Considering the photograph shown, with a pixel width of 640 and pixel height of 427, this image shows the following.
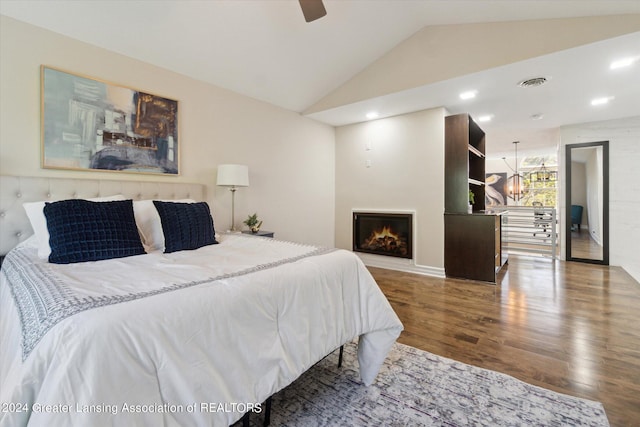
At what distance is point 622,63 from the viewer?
9.32ft

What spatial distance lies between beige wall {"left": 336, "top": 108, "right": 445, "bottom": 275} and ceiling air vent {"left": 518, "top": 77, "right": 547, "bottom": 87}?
1.00 m

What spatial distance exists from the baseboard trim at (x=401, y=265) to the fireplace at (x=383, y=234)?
0.09 metres

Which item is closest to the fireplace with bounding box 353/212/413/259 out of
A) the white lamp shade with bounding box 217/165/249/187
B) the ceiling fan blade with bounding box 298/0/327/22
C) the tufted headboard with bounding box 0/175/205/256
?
the white lamp shade with bounding box 217/165/249/187

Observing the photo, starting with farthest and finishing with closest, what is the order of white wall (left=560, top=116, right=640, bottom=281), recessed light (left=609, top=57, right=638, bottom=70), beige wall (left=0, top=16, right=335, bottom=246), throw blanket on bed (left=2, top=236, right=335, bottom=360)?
white wall (left=560, top=116, right=640, bottom=281)
recessed light (left=609, top=57, right=638, bottom=70)
beige wall (left=0, top=16, right=335, bottom=246)
throw blanket on bed (left=2, top=236, right=335, bottom=360)

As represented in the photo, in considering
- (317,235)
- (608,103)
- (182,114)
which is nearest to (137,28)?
(182,114)

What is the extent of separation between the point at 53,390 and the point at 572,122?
22.5ft

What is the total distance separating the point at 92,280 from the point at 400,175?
4058 mm

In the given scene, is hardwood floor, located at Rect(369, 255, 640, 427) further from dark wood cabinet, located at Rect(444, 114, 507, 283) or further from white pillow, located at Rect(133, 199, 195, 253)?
white pillow, located at Rect(133, 199, 195, 253)

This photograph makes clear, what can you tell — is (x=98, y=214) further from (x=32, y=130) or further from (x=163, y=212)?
(x=32, y=130)

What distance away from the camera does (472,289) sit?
3562 millimetres

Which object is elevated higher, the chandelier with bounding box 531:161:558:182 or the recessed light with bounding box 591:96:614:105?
the recessed light with bounding box 591:96:614:105

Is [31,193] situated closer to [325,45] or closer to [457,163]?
A: [325,45]

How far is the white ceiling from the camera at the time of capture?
7.90 feet

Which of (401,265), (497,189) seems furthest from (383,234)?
(497,189)
